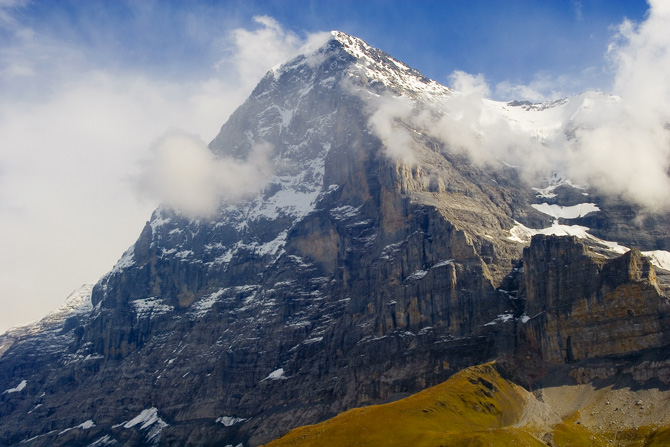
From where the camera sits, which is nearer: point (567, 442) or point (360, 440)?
point (567, 442)

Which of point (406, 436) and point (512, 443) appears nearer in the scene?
point (512, 443)

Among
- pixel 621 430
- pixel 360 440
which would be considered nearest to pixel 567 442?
pixel 621 430

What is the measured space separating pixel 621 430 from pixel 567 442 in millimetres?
15589

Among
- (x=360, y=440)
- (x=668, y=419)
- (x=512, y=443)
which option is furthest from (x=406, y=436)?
(x=668, y=419)

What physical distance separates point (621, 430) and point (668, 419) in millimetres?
12045

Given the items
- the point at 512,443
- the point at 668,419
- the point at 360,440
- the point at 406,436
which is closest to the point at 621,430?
the point at 668,419

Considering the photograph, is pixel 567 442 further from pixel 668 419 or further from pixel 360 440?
pixel 360 440

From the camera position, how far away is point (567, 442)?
186500mm

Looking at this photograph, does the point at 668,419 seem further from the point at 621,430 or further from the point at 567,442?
the point at 567,442

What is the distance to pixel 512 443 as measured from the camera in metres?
181

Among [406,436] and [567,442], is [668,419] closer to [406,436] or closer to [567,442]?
[567,442]

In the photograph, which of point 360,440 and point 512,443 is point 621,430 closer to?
point 512,443

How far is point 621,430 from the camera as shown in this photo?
19088cm

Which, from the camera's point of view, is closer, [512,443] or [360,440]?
[512,443]
